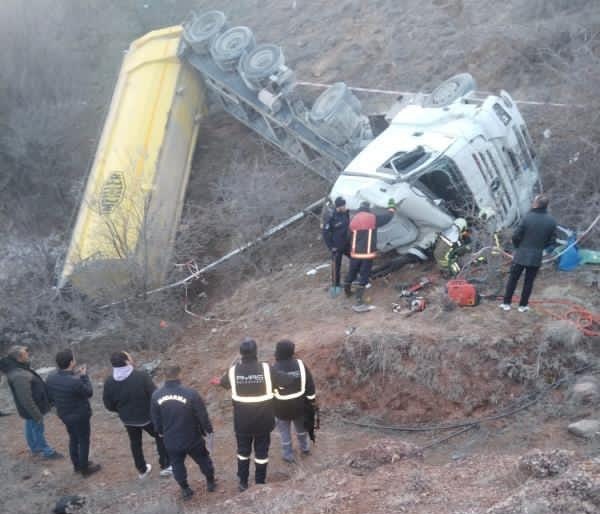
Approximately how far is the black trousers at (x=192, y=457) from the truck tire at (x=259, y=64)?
343 inches

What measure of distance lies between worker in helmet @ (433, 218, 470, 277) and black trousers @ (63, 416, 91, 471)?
4.68 m

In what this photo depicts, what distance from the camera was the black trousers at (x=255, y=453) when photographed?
5.64 metres

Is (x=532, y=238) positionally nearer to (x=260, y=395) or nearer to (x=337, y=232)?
(x=337, y=232)

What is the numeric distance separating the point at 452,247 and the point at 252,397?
4293 mm

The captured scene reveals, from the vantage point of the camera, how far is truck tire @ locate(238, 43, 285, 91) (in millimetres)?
13039

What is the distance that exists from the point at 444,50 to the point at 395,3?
306 cm

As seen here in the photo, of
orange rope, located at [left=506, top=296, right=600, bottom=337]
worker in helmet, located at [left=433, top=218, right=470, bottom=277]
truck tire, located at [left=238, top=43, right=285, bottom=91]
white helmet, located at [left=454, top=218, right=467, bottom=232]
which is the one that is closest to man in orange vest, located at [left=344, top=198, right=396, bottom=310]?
worker in helmet, located at [left=433, top=218, right=470, bottom=277]

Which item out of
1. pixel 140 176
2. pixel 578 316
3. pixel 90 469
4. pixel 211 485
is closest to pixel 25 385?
pixel 90 469

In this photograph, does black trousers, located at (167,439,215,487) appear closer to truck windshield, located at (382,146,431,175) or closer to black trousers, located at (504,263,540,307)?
black trousers, located at (504,263,540,307)

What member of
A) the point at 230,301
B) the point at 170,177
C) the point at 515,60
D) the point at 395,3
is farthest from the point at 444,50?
the point at 230,301

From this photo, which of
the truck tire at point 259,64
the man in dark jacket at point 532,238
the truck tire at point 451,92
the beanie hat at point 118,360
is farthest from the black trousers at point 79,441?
the truck tire at point 259,64

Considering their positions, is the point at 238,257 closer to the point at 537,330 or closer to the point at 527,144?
the point at 527,144

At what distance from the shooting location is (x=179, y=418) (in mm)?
5469

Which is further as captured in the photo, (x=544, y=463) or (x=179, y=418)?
(x=179, y=418)
